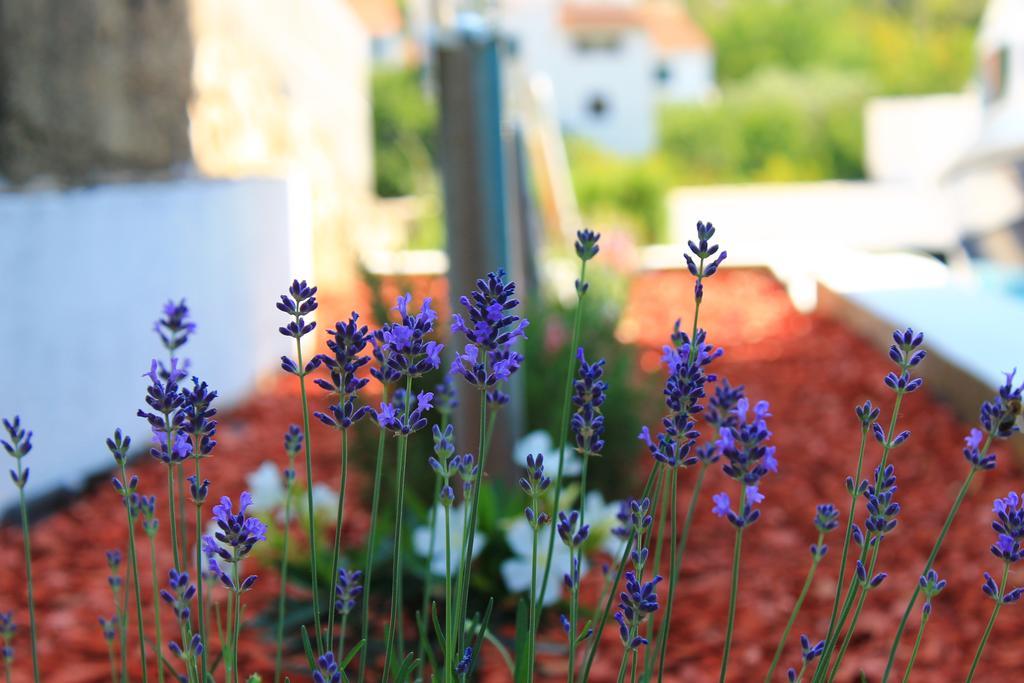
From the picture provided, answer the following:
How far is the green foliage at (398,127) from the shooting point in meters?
16.7

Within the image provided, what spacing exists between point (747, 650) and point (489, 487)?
1.77 ft

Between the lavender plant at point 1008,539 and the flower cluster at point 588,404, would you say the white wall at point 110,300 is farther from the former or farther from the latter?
the lavender plant at point 1008,539

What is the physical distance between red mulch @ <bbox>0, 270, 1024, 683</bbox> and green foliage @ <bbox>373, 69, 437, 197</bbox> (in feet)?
37.1

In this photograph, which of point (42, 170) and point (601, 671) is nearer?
point (601, 671)

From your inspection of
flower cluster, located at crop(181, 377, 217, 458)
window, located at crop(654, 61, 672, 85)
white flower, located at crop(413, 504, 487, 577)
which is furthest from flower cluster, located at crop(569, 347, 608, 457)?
window, located at crop(654, 61, 672, 85)

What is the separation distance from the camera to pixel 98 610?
7.76 ft

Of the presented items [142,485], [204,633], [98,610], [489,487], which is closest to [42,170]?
[142,485]

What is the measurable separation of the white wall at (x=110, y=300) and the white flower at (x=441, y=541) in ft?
4.48


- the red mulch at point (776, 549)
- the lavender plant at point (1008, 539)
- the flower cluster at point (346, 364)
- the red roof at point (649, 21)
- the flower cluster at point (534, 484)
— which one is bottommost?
the red mulch at point (776, 549)

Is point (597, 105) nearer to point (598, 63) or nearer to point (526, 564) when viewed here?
point (598, 63)

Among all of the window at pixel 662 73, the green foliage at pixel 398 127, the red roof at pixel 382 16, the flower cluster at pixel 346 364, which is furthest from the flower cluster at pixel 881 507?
the window at pixel 662 73

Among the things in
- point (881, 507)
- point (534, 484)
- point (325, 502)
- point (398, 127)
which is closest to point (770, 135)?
point (398, 127)

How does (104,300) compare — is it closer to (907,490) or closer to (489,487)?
(489,487)

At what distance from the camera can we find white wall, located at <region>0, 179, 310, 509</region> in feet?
9.80
